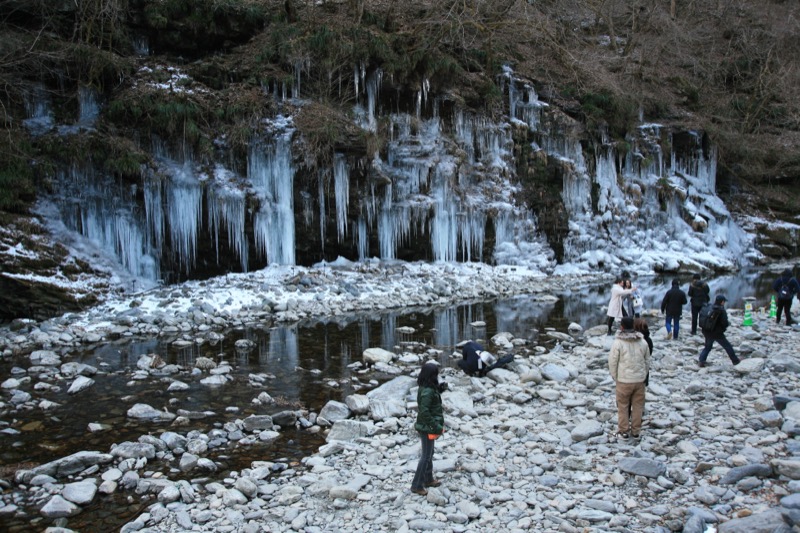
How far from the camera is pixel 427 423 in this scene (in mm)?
4176

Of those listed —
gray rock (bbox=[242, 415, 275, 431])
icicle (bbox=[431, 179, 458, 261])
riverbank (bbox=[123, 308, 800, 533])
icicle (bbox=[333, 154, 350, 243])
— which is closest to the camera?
riverbank (bbox=[123, 308, 800, 533])

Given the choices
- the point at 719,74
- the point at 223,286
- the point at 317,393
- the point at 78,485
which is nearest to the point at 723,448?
the point at 317,393

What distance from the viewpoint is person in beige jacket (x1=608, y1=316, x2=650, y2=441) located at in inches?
193

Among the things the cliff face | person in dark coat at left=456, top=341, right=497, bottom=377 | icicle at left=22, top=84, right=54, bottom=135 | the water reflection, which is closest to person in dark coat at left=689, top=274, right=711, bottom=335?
the water reflection

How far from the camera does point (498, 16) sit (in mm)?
21922

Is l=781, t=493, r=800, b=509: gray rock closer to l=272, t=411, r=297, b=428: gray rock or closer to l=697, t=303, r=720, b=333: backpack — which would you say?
l=697, t=303, r=720, b=333: backpack

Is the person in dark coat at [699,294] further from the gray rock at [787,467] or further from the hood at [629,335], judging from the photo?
the gray rock at [787,467]

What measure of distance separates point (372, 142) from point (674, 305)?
12.0 meters

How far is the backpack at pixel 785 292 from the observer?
991 cm

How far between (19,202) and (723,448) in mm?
16103

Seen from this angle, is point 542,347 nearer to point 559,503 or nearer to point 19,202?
point 559,503

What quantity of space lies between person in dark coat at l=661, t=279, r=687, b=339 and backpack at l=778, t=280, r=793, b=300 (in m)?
2.35

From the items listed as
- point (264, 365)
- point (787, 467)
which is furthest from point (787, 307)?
point (264, 365)

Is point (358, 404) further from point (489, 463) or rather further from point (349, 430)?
point (489, 463)
